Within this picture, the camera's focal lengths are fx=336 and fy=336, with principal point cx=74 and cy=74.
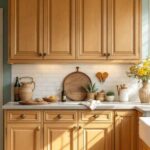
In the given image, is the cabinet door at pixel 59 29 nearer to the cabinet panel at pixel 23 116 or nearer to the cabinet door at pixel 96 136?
the cabinet panel at pixel 23 116

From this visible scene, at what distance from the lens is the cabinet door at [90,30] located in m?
4.11

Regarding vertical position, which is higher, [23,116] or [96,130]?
[23,116]

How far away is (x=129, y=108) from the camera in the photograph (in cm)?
382

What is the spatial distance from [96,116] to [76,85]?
0.74 m

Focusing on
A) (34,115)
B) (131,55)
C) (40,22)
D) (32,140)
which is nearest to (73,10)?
(40,22)

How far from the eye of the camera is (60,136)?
12.6ft

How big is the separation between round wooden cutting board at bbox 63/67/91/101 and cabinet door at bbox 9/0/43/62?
0.57 m

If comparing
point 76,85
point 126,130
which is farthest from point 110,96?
point 126,130

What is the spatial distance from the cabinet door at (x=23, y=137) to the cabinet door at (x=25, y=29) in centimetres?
84

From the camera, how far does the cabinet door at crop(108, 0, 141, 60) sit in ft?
13.5

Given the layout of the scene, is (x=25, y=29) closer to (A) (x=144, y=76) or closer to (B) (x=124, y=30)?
(B) (x=124, y=30)

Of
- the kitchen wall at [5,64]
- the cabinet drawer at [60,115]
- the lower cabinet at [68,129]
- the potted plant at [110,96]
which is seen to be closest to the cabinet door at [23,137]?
the lower cabinet at [68,129]

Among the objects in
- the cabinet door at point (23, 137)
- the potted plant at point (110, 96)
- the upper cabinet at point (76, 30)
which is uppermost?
the upper cabinet at point (76, 30)

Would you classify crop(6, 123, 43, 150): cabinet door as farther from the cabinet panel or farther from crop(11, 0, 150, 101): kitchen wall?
crop(11, 0, 150, 101): kitchen wall
